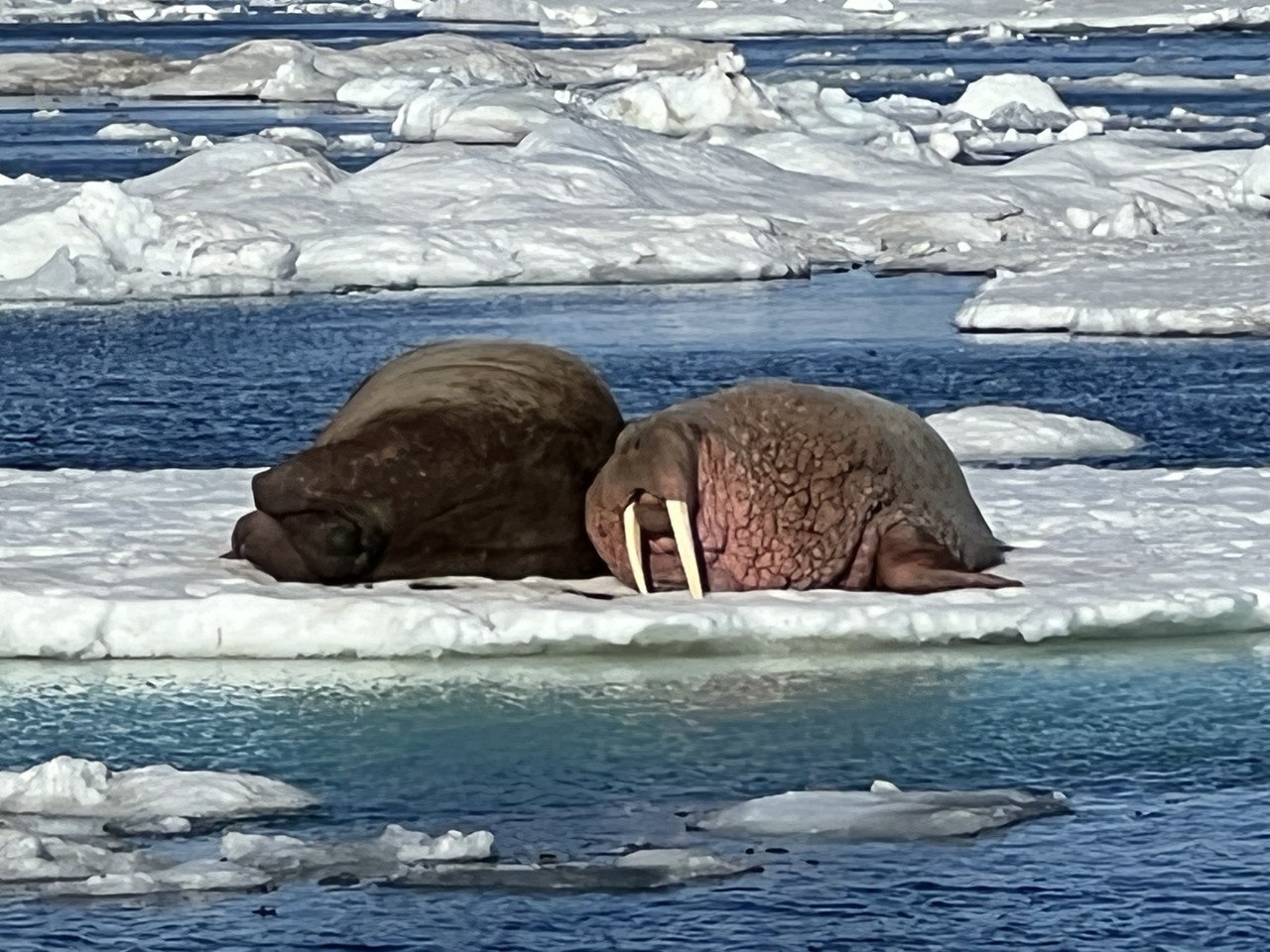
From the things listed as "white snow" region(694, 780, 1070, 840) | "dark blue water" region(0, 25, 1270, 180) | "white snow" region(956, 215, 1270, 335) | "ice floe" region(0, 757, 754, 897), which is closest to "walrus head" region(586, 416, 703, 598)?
"white snow" region(694, 780, 1070, 840)

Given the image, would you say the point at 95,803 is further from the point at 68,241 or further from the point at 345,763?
the point at 68,241

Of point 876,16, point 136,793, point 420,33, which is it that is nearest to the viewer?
point 136,793

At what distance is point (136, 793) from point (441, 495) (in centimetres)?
180

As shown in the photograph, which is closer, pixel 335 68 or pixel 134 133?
pixel 134 133

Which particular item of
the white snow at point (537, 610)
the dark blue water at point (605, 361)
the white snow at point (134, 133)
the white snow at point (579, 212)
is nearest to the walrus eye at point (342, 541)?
the white snow at point (537, 610)

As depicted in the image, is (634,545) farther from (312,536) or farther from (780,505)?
(312,536)

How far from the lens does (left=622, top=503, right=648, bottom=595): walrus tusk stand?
6422 millimetres

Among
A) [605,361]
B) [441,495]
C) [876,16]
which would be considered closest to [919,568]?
[441,495]

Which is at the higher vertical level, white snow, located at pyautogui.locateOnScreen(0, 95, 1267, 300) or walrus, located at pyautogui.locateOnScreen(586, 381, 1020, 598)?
walrus, located at pyautogui.locateOnScreen(586, 381, 1020, 598)

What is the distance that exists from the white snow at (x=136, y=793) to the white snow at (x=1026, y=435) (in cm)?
521

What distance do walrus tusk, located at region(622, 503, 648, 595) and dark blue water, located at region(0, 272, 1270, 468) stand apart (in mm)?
3556

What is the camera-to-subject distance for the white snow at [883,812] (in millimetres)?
4742

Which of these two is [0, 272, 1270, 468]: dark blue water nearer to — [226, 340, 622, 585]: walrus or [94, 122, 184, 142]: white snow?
[226, 340, 622, 585]: walrus

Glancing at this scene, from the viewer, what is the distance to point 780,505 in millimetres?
6582
